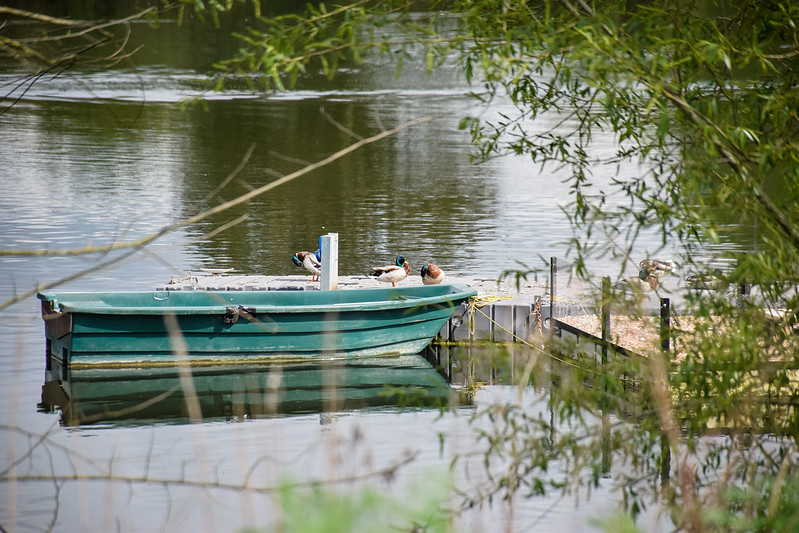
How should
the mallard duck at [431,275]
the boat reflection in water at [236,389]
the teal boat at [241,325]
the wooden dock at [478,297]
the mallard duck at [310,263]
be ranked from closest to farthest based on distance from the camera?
the boat reflection in water at [236,389] < the teal boat at [241,325] < the wooden dock at [478,297] < the mallard duck at [431,275] < the mallard duck at [310,263]

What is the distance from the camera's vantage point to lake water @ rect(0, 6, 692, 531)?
290 inches

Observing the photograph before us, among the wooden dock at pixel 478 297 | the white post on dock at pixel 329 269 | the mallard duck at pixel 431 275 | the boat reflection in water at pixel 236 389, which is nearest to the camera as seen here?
the boat reflection in water at pixel 236 389

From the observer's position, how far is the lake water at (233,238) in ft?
24.2

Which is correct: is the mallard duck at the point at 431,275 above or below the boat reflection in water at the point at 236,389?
above

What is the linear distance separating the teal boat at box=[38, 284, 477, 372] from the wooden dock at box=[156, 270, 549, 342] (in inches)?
13.9

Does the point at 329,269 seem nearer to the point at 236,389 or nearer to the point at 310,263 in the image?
the point at 310,263

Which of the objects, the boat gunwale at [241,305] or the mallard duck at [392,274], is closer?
the boat gunwale at [241,305]

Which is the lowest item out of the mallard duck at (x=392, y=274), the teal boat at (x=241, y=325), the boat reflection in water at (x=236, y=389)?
the boat reflection in water at (x=236, y=389)

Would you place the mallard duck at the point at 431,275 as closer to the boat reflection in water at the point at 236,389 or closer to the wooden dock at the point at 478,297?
the wooden dock at the point at 478,297

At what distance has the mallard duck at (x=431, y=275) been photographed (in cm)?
1516

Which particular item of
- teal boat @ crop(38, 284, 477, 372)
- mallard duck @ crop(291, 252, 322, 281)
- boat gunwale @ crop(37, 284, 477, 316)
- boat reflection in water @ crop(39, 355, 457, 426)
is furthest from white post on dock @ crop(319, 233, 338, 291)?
boat reflection in water @ crop(39, 355, 457, 426)

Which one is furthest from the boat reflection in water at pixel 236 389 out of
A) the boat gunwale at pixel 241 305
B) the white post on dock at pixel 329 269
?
the white post on dock at pixel 329 269

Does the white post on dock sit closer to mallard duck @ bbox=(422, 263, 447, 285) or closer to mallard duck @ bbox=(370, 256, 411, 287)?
mallard duck @ bbox=(370, 256, 411, 287)

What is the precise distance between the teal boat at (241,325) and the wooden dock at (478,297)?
0.35 meters
